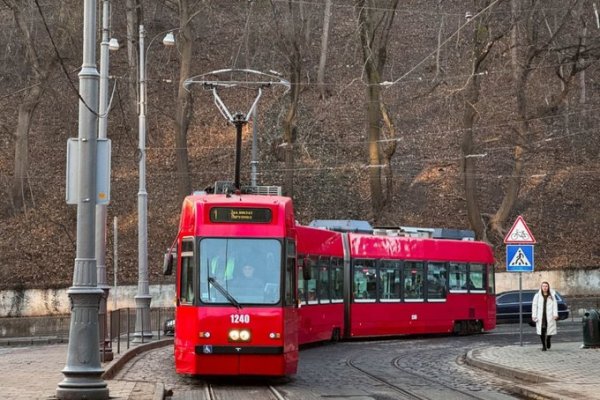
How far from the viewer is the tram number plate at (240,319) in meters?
17.6

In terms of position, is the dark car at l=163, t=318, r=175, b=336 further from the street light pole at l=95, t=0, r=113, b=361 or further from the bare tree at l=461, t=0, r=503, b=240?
the bare tree at l=461, t=0, r=503, b=240

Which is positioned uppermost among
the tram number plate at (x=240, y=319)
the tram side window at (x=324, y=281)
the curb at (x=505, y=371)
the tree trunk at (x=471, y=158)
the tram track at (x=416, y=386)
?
the tree trunk at (x=471, y=158)

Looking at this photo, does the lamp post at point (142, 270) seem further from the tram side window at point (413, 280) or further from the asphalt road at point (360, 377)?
the tram side window at point (413, 280)

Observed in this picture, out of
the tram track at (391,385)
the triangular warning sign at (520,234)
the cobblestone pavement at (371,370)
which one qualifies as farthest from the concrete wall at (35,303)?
the tram track at (391,385)

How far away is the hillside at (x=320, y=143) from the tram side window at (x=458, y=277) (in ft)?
40.4

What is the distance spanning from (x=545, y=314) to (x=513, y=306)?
18.4 m

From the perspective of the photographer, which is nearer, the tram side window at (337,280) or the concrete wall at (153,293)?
the tram side window at (337,280)

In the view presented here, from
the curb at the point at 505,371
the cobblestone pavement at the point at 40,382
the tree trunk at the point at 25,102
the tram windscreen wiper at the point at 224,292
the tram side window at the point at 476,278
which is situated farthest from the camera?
the tree trunk at the point at 25,102

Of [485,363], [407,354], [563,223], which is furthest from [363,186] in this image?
[485,363]

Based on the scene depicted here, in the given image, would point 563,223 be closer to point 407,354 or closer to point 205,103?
point 205,103

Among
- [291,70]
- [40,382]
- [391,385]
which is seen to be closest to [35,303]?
[291,70]

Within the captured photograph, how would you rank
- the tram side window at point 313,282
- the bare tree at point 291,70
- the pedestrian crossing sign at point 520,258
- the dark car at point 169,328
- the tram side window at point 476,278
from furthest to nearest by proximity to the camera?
1. the bare tree at point 291,70
2. the tram side window at point 476,278
3. the dark car at point 169,328
4. the tram side window at point 313,282
5. the pedestrian crossing sign at point 520,258

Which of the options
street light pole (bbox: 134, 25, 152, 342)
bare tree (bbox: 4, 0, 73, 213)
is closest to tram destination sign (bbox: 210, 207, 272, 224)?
street light pole (bbox: 134, 25, 152, 342)

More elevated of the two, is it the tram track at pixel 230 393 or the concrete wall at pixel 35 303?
the concrete wall at pixel 35 303
